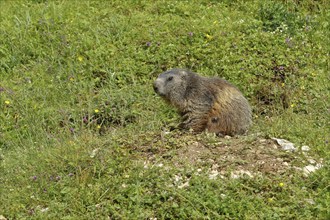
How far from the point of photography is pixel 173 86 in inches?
314

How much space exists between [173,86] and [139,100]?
100 cm

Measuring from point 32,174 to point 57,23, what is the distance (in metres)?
4.32

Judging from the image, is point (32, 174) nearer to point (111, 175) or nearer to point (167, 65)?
point (111, 175)

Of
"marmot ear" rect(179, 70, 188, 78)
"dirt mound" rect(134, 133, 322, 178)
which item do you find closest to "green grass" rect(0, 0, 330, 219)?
"dirt mound" rect(134, 133, 322, 178)

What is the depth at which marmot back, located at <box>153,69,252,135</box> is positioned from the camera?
7.85 metres

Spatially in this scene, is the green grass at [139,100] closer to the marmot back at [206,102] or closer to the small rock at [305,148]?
the small rock at [305,148]

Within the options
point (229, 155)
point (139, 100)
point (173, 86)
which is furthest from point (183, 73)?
point (229, 155)

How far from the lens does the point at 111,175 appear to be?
6.40 meters

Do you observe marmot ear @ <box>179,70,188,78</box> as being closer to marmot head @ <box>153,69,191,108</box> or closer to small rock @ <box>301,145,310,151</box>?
marmot head @ <box>153,69,191,108</box>

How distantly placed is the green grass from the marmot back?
0.97ft

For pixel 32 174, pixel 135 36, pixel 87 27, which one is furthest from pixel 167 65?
pixel 32 174

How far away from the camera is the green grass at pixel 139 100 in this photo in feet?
19.9

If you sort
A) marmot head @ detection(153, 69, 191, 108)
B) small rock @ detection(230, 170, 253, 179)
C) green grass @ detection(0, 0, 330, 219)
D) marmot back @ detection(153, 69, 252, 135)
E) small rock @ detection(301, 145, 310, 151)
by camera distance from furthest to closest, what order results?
marmot head @ detection(153, 69, 191, 108)
marmot back @ detection(153, 69, 252, 135)
small rock @ detection(301, 145, 310, 151)
small rock @ detection(230, 170, 253, 179)
green grass @ detection(0, 0, 330, 219)

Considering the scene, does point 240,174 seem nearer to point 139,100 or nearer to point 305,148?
Result: point 305,148
